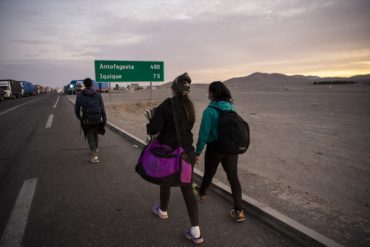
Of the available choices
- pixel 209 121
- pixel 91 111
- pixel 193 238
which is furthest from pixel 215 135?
pixel 91 111

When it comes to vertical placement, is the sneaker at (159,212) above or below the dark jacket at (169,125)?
below

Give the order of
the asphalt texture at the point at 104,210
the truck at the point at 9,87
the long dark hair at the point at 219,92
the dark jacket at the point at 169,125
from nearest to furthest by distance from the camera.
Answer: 1. the dark jacket at the point at 169,125
2. the asphalt texture at the point at 104,210
3. the long dark hair at the point at 219,92
4. the truck at the point at 9,87

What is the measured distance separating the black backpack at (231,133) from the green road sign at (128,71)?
1921 cm

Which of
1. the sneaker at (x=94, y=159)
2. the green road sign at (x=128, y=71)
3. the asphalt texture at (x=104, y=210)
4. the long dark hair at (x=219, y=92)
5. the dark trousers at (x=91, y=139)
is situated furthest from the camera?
the green road sign at (x=128, y=71)

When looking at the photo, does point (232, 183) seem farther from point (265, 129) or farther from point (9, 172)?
point (265, 129)

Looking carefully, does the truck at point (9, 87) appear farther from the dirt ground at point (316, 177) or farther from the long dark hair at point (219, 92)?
the long dark hair at point (219, 92)

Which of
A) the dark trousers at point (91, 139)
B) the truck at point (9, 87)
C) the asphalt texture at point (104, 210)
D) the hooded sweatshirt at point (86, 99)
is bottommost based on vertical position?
the asphalt texture at point (104, 210)

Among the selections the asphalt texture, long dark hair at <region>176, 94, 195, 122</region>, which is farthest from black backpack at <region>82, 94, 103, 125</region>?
long dark hair at <region>176, 94, 195, 122</region>

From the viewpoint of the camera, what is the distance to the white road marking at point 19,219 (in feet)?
10.6

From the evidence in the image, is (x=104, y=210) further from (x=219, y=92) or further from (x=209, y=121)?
(x=219, y=92)

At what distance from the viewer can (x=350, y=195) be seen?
4543 mm

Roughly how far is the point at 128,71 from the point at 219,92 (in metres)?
19.3

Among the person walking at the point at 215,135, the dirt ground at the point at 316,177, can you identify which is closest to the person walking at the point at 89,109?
the dirt ground at the point at 316,177

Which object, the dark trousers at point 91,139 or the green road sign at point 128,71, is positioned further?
the green road sign at point 128,71
